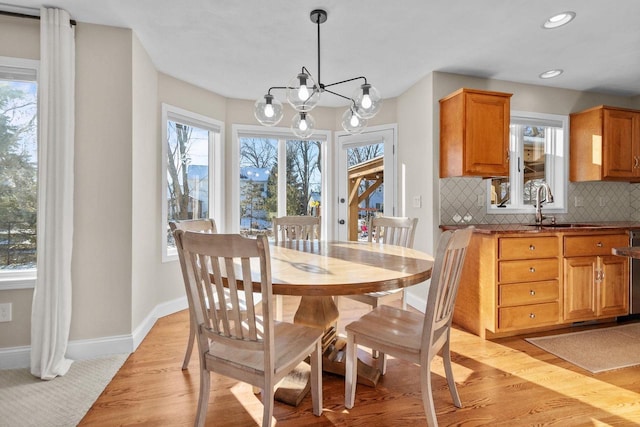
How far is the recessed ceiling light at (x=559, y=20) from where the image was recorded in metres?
2.24

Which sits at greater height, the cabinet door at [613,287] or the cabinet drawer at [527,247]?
the cabinet drawer at [527,247]

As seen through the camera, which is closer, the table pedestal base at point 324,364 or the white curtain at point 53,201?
the table pedestal base at point 324,364

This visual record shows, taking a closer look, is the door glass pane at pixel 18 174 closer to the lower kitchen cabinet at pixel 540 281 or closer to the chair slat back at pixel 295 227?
the chair slat back at pixel 295 227

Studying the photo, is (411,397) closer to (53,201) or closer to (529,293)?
(529,293)

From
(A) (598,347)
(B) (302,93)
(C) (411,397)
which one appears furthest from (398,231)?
(A) (598,347)

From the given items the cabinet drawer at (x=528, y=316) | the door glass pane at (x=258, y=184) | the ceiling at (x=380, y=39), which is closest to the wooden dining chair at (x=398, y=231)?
the cabinet drawer at (x=528, y=316)

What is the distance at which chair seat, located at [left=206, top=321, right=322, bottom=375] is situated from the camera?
134cm

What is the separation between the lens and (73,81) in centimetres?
225

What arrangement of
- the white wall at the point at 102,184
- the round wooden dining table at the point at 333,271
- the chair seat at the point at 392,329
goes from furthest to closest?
the white wall at the point at 102,184 < the chair seat at the point at 392,329 < the round wooden dining table at the point at 333,271

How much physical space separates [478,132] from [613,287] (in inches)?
73.1

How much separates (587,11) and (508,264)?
1867 mm

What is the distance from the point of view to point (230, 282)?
1.26 m

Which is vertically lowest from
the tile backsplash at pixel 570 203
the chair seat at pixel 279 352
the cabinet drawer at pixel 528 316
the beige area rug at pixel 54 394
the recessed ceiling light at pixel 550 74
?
the beige area rug at pixel 54 394

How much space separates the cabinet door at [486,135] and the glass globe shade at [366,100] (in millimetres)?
1377
